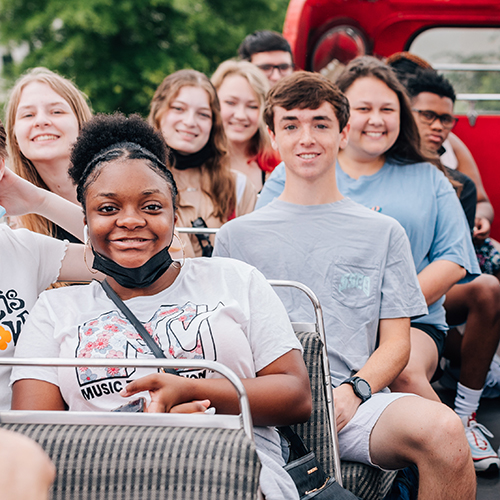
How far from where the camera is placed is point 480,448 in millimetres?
3225

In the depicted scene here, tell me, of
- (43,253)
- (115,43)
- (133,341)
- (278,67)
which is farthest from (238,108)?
(115,43)

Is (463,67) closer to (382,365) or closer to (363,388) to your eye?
(382,365)

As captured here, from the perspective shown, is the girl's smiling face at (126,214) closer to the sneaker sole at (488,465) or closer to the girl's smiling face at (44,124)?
the girl's smiling face at (44,124)

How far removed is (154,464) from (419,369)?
1617 millimetres

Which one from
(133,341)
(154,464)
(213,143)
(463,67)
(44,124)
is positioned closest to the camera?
(154,464)

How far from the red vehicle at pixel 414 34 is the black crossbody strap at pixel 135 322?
399 centimetres

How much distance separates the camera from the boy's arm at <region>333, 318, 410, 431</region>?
2287 millimetres

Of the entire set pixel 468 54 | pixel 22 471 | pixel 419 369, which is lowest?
pixel 419 369

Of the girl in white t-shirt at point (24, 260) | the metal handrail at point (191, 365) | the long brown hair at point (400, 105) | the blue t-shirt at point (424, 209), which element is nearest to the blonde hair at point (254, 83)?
the long brown hair at point (400, 105)

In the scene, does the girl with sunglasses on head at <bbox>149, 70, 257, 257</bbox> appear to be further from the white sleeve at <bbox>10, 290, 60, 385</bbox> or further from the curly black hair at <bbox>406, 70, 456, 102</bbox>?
the white sleeve at <bbox>10, 290, 60, 385</bbox>

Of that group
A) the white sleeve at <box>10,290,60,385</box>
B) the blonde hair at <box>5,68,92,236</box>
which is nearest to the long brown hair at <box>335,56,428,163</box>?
the blonde hair at <box>5,68,92,236</box>

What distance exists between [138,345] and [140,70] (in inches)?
473

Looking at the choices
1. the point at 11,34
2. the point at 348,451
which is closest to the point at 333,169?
the point at 348,451

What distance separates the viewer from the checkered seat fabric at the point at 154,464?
143 centimetres
